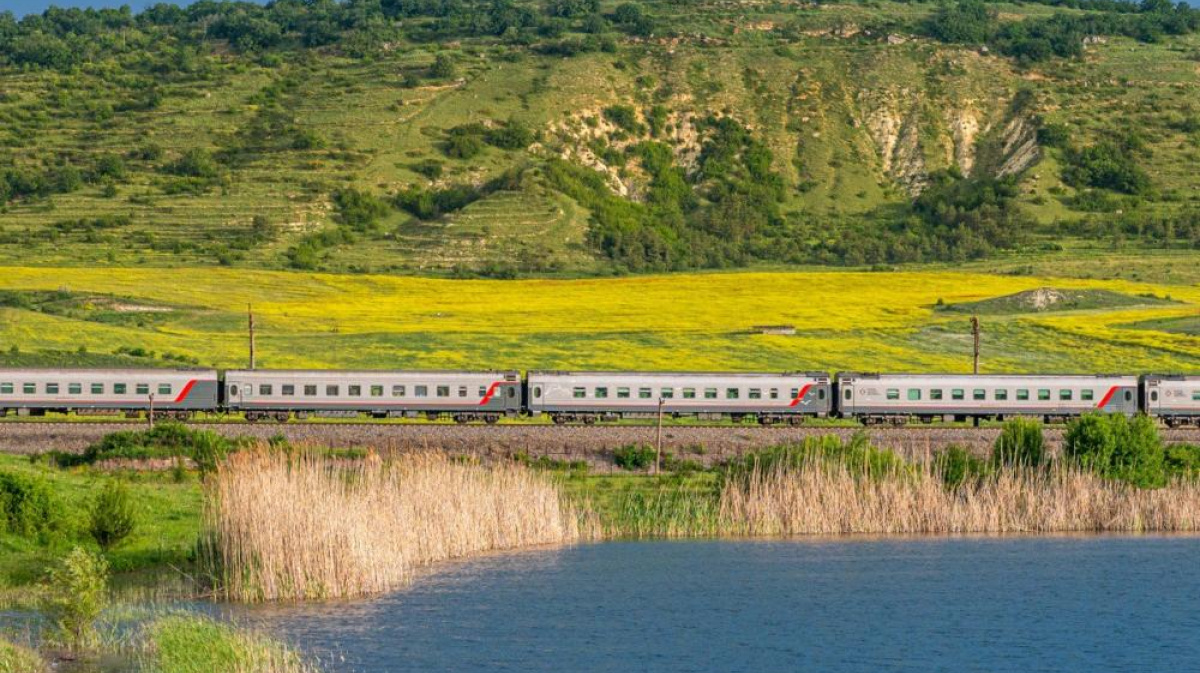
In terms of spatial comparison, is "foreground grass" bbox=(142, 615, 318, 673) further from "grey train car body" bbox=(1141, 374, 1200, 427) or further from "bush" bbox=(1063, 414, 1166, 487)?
"grey train car body" bbox=(1141, 374, 1200, 427)

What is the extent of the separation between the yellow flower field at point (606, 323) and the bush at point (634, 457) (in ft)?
84.1

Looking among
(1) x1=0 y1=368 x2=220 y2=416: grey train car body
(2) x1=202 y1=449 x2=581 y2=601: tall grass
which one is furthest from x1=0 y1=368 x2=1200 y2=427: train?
(2) x1=202 y1=449 x2=581 y2=601: tall grass

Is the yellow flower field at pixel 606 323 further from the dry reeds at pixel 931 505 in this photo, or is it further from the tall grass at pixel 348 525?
the tall grass at pixel 348 525

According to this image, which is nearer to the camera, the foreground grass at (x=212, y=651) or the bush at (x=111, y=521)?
the foreground grass at (x=212, y=651)

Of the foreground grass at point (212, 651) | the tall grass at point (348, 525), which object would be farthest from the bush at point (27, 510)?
the foreground grass at point (212, 651)

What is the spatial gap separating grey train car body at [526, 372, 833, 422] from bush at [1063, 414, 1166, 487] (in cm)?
2024

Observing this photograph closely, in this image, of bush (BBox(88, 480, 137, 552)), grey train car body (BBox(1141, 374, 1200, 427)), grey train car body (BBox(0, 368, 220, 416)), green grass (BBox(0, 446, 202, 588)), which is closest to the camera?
green grass (BBox(0, 446, 202, 588))

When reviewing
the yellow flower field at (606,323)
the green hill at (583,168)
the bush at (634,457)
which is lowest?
the bush at (634,457)

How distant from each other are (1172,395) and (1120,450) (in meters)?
22.4

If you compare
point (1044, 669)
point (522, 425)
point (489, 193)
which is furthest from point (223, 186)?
point (1044, 669)

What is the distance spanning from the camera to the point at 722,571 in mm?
40844

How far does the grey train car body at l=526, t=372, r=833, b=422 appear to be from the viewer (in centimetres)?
6975

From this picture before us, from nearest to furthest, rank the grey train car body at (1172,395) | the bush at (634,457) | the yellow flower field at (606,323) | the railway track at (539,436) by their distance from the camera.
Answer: the bush at (634,457) < the railway track at (539,436) < the grey train car body at (1172,395) < the yellow flower field at (606,323)

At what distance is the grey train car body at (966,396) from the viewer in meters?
70.2
